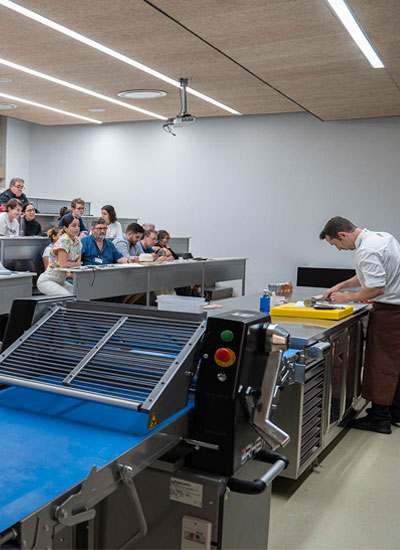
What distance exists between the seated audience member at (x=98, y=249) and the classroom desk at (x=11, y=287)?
1383 mm

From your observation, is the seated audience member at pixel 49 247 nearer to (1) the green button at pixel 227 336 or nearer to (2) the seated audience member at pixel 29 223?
Result: (2) the seated audience member at pixel 29 223

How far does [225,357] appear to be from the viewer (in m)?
1.26

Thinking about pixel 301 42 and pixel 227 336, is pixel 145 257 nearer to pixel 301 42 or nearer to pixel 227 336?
pixel 301 42

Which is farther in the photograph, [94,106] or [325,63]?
[94,106]

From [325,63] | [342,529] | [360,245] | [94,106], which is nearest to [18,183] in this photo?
[94,106]

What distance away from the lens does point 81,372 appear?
1287 mm

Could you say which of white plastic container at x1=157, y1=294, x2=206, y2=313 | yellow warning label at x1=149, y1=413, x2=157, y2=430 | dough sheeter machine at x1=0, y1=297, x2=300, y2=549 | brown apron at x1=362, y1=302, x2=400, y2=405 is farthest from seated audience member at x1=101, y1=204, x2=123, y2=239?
yellow warning label at x1=149, y1=413, x2=157, y2=430

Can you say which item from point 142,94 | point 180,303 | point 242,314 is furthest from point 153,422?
point 142,94

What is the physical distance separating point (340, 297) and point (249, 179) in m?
5.76

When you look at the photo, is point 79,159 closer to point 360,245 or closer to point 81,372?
point 360,245

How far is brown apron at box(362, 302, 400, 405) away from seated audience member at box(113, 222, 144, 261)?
363 centimetres

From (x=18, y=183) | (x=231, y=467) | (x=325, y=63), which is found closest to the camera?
(x=231, y=467)

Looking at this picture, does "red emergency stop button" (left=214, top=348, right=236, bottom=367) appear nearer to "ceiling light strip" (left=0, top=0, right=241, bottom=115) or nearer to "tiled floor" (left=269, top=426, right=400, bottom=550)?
"tiled floor" (left=269, top=426, right=400, bottom=550)

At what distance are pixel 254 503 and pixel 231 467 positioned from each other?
0.33m
